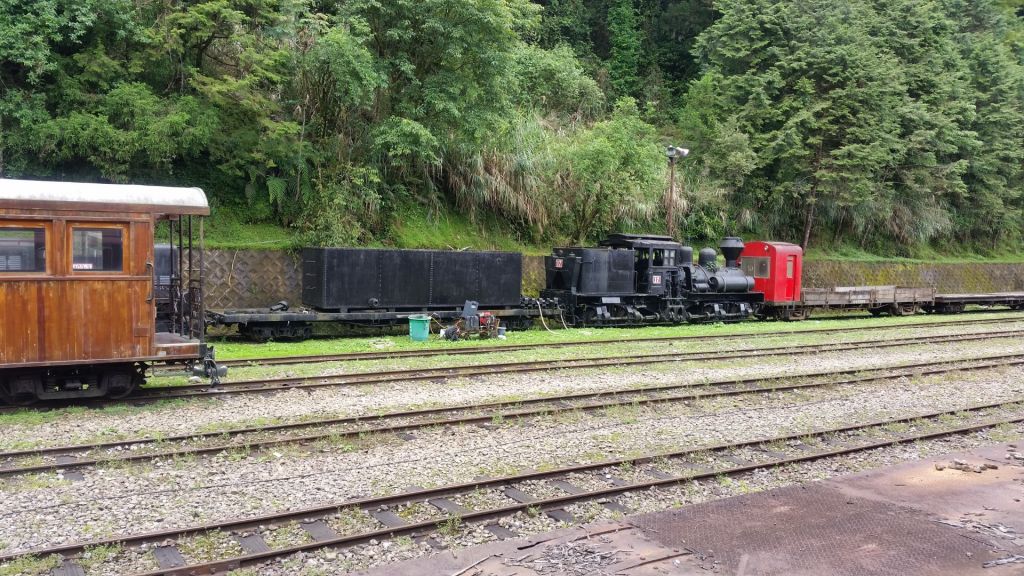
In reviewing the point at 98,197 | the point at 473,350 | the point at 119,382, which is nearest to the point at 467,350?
the point at 473,350

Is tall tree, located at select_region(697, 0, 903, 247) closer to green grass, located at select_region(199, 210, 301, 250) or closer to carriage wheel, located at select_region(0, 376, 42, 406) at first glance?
green grass, located at select_region(199, 210, 301, 250)

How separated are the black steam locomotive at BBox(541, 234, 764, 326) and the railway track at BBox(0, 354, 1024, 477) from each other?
931 centimetres

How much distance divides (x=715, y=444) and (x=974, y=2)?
50.0 meters

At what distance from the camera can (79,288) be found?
10.5 meters

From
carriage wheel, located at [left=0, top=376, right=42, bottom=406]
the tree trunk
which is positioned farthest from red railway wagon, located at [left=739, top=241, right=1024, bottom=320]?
carriage wheel, located at [left=0, top=376, right=42, bottom=406]

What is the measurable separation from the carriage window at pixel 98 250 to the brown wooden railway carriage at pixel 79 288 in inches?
0.5

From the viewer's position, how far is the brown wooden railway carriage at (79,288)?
33.0 ft

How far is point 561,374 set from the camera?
1473 centimetres

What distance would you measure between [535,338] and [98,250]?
38.7 ft

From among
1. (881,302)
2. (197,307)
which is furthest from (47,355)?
(881,302)

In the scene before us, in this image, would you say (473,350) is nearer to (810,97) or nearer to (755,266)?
(755,266)

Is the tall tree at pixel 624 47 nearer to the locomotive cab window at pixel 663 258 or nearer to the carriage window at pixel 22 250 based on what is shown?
the locomotive cab window at pixel 663 258

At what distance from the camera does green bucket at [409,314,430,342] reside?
62.8ft

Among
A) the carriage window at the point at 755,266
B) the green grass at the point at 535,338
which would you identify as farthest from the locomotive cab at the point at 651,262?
the carriage window at the point at 755,266
